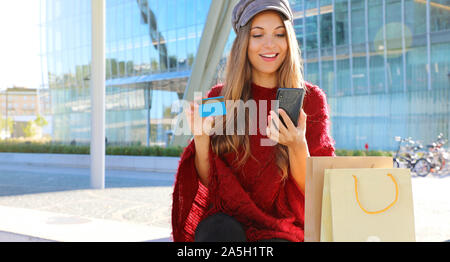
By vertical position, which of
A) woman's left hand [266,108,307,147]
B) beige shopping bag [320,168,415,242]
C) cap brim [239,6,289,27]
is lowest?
beige shopping bag [320,168,415,242]

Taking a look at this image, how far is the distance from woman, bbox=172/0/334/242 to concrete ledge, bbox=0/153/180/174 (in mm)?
11018

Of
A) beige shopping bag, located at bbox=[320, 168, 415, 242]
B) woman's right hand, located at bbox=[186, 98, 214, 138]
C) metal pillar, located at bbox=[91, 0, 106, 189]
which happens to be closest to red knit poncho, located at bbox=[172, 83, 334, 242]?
woman's right hand, located at bbox=[186, 98, 214, 138]

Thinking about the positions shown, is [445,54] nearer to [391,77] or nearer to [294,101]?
[391,77]

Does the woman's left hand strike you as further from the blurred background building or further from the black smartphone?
the blurred background building

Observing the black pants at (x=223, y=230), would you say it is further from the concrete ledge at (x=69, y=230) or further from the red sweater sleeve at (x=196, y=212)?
the concrete ledge at (x=69, y=230)

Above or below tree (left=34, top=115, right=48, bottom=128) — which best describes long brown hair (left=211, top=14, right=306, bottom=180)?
below

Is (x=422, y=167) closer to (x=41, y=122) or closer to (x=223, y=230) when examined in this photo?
(x=223, y=230)

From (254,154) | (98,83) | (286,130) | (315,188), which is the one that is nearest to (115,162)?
(98,83)

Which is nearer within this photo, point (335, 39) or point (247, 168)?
point (247, 168)

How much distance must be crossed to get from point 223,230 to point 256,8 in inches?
39.9

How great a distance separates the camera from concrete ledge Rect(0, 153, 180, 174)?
44.8 ft

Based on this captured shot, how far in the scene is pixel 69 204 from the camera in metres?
6.65
